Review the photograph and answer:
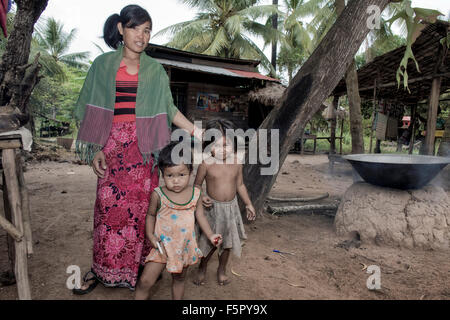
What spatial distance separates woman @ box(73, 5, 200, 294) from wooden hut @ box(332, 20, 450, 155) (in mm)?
3430

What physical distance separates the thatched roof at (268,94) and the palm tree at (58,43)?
17973mm

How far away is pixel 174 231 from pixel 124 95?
923 mm

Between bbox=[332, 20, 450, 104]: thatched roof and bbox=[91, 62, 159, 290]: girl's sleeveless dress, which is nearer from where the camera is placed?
bbox=[91, 62, 159, 290]: girl's sleeveless dress

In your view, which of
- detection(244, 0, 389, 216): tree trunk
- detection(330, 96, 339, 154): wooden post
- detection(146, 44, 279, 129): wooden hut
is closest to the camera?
detection(244, 0, 389, 216): tree trunk

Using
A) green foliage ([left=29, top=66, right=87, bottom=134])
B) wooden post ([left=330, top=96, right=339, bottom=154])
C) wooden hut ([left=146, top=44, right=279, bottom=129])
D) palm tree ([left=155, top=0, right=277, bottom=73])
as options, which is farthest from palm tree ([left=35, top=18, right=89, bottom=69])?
wooden post ([left=330, top=96, right=339, bottom=154])

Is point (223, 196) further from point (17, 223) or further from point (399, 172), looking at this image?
point (399, 172)

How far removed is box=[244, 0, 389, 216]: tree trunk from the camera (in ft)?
9.31

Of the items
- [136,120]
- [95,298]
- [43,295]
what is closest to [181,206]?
[136,120]

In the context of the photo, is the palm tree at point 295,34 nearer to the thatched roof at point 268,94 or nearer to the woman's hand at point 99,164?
the thatched roof at point 268,94

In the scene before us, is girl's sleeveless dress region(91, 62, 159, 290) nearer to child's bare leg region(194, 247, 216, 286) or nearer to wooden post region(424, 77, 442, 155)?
child's bare leg region(194, 247, 216, 286)

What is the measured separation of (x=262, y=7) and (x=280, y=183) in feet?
44.6

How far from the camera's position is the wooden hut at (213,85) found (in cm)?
1109

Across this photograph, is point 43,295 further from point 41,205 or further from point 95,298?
point 41,205

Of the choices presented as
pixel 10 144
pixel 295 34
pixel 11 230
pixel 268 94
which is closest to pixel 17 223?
pixel 11 230
